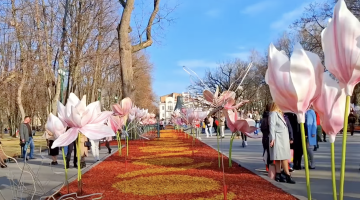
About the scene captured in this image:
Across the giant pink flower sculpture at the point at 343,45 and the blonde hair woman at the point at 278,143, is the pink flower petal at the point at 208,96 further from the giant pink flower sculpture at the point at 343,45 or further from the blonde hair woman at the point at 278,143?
the giant pink flower sculpture at the point at 343,45

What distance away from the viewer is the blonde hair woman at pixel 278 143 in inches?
317

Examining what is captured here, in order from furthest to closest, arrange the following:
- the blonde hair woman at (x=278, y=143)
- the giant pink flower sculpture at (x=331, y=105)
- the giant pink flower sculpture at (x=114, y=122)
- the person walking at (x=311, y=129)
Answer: the giant pink flower sculpture at (x=114, y=122), the person walking at (x=311, y=129), the blonde hair woman at (x=278, y=143), the giant pink flower sculpture at (x=331, y=105)

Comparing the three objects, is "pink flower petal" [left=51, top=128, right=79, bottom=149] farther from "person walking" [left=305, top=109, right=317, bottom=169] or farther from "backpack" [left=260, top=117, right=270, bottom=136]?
"person walking" [left=305, top=109, right=317, bottom=169]

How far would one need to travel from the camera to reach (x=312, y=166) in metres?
9.94

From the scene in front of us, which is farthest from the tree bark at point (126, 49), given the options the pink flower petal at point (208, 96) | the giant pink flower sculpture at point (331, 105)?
the giant pink flower sculpture at point (331, 105)

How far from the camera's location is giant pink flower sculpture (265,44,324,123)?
172 cm

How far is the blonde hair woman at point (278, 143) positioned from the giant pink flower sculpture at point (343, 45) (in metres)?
6.65

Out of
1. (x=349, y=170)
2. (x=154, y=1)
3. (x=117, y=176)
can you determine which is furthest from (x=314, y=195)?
(x=154, y=1)

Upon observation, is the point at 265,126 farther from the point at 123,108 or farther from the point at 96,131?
the point at 96,131

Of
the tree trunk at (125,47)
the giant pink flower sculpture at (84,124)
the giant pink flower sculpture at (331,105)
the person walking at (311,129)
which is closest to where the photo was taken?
the giant pink flower sculpture at (331,105)

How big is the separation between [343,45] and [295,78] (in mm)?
256

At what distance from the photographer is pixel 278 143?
8.18 m

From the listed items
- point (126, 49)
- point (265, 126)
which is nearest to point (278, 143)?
point (265, 126)

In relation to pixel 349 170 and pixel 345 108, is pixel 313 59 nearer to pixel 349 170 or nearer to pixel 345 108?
pixel 345 108
